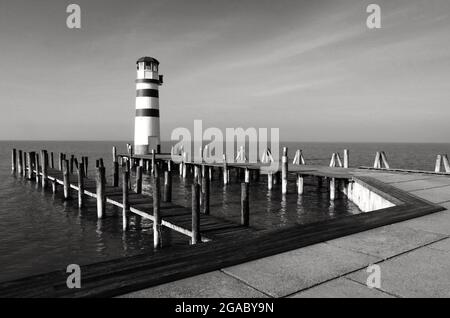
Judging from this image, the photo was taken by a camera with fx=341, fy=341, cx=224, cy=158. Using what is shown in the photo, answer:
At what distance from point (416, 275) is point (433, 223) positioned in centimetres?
309

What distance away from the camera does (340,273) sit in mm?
3939

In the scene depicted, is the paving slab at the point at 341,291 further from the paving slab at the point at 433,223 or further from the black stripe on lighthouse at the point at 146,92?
the black stripe on lighthouse at the point at 146,92

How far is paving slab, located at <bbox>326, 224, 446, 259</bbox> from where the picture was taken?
4.80 metres

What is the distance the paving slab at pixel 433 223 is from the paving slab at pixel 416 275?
54.8 inches

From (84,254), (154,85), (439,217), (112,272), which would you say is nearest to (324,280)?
(112,272)

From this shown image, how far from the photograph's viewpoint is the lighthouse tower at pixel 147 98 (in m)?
30.3

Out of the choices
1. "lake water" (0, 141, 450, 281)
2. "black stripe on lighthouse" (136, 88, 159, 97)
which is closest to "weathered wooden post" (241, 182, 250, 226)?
"lake water" (0, 141, 450, 281)

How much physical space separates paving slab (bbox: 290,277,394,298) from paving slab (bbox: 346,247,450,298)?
0.46ft

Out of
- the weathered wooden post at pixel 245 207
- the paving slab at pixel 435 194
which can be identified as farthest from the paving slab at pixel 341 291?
the weathered wooden post at pixel 245 207

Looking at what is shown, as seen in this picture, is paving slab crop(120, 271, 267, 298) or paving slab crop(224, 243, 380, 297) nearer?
paving slab crop(120, 271, 267, 298)

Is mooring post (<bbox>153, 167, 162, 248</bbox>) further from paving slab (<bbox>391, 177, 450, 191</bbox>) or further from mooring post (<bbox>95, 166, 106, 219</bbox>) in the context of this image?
paving slab (<bbox>391, 177, 450, 191</bbox>)

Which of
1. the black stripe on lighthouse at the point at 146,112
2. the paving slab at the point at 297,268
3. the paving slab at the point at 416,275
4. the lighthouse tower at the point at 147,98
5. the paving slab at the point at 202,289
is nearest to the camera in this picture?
the paving slab at the point at 202,289

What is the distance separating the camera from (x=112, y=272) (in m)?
3.79

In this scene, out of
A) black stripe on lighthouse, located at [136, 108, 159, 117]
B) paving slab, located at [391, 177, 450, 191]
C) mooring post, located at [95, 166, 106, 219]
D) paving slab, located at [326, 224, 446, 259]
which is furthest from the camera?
black stripe on lighthouse, located at [136, 108, 159, 117]
